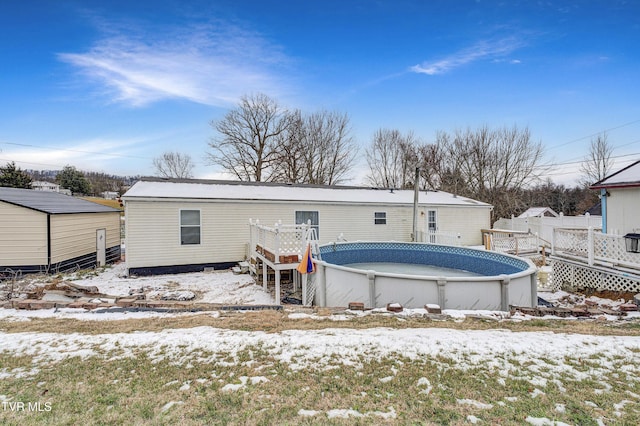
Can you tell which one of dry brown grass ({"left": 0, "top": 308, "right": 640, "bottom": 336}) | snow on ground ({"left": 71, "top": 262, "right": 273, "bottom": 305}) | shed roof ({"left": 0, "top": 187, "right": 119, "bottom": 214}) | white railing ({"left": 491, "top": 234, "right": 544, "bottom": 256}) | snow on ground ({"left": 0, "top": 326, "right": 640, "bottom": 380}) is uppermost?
shed roof ({"left": 0, "top": 187, "right": 119, "bottom": 214})

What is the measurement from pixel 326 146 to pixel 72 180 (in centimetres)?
3332

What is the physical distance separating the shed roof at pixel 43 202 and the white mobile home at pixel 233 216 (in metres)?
2.91

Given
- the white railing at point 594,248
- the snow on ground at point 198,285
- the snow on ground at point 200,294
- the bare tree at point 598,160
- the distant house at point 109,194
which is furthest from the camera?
the distant house at point 109,194

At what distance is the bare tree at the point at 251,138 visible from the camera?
27.6 meters

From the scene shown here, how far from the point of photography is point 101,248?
13.8 meters

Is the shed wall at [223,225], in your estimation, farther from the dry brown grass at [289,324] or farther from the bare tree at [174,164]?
the bare tree at [174,164]

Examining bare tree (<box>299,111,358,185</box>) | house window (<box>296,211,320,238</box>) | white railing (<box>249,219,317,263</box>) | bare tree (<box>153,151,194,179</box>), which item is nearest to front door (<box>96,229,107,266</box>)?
house window (<box>296,211,320,238</box>)

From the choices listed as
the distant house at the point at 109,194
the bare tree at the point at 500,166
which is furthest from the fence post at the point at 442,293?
the distant house at the point at 109,194

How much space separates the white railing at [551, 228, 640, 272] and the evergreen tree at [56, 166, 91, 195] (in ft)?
157

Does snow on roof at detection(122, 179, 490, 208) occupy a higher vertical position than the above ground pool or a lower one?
higher

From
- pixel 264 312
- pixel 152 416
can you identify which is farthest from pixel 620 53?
pixel 152 416

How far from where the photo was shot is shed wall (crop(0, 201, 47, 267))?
10.2 metres

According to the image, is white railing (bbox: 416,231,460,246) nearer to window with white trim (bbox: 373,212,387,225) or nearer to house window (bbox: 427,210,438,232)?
house window (bbox: 427,210,438,232)

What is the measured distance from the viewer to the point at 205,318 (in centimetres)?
516
